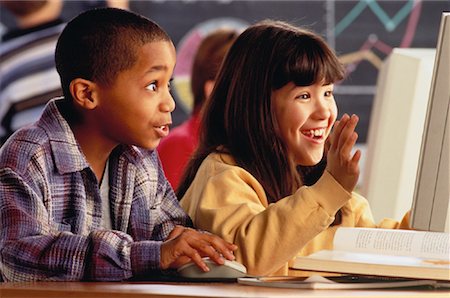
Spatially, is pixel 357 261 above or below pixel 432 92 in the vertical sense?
below

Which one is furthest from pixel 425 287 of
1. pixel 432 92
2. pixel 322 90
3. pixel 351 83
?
pixel 351 83

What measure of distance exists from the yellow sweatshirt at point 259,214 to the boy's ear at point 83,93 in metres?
0.24

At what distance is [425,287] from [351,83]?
315 cm

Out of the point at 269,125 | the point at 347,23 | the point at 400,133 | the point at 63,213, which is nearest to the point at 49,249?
the point at 63,213

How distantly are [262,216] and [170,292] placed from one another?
0.50 m

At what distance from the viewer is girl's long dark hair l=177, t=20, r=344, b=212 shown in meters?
1.79

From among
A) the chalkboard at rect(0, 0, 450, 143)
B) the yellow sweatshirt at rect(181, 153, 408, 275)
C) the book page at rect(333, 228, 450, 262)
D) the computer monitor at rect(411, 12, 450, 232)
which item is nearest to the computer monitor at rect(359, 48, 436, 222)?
the yellow sweatshirt at rect(181, 153, 408, 275)

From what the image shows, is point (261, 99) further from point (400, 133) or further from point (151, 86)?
point (400, 133)

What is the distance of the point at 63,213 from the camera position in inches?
55.2

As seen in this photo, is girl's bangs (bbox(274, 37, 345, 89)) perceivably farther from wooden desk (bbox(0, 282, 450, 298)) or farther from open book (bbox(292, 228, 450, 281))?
wooden desk (bbox(0, 282, 450, 298))

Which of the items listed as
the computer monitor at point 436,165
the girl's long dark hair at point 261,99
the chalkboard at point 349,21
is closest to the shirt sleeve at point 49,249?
the computer monitor at point 436,165

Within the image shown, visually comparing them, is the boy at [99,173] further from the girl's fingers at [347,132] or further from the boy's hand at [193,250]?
the girl's fingers at [347,132]

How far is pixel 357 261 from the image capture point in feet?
4.24

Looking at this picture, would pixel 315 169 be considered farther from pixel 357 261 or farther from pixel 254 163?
pixel 357 261
